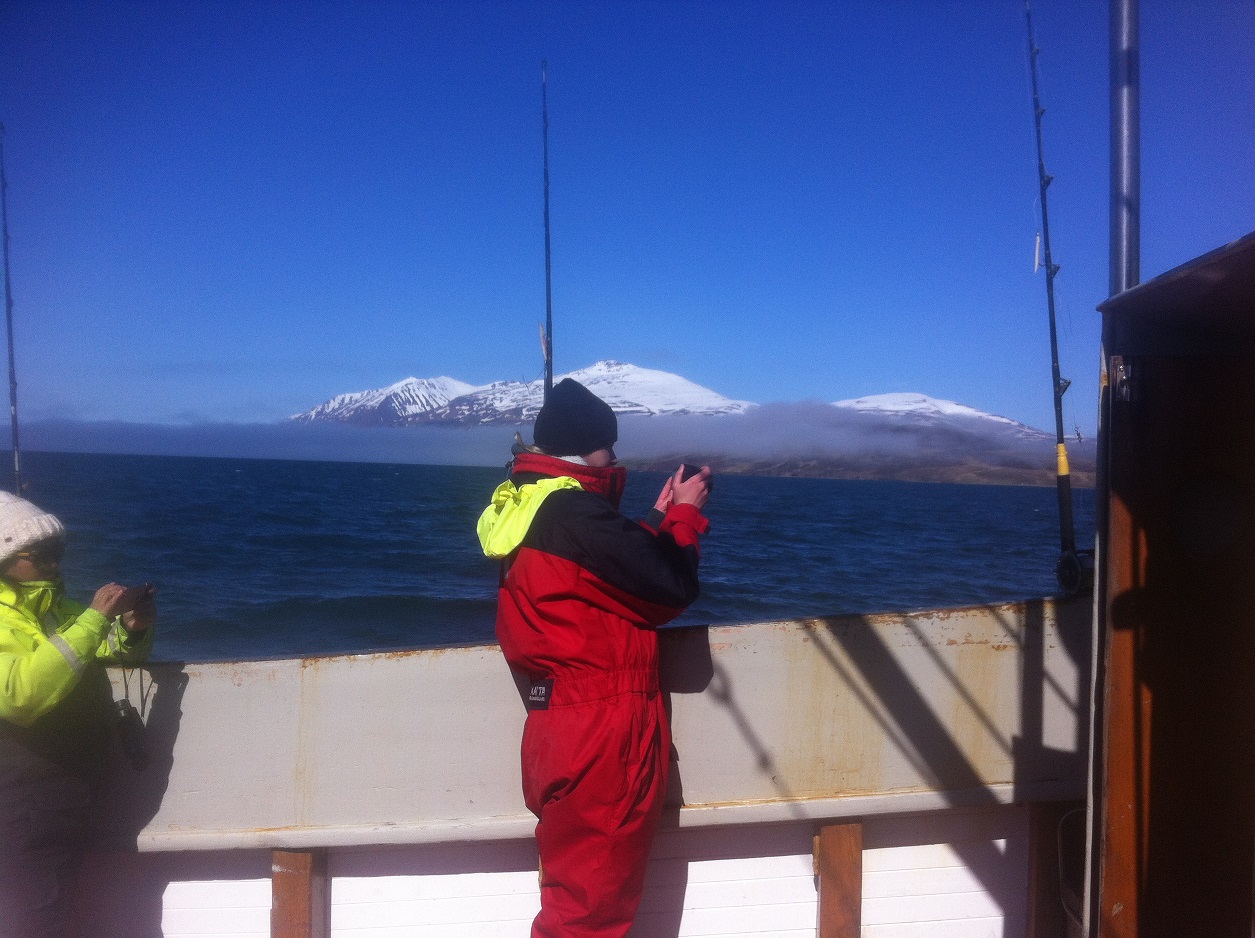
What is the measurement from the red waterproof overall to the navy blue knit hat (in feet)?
0.67

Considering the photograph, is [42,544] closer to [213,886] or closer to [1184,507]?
[213,886]

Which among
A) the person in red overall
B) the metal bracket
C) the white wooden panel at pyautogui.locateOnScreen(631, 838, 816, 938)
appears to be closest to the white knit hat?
the person in red overall

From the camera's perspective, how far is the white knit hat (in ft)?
7.32

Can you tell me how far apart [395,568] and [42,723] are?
23194 mm

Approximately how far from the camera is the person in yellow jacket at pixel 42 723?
2.16 m

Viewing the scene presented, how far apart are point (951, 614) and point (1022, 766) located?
0.52 metres

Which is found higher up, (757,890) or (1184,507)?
(1184,507)

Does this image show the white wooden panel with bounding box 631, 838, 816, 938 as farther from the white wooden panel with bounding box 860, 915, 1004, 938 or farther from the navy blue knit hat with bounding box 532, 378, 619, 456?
the navy blue knit hat with bounding box 532, 378, 619, 456

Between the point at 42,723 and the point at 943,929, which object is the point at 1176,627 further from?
the point at 42,723

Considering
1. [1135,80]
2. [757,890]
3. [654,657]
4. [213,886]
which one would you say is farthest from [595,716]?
[1135,80]

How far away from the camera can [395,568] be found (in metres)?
24.9

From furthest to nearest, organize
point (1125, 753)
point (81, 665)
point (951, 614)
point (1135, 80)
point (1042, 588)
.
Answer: point (1042, 588)
point (951, 614)
point (1135, 80)
point (1125, 753)
point (81, 665)

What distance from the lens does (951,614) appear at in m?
2.80

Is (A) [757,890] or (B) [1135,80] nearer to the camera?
(B) [1135,80]
